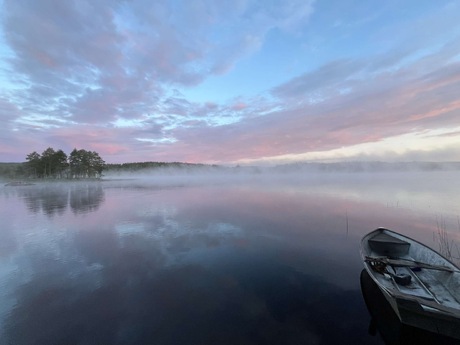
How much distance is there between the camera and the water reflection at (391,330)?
7719 millimetres

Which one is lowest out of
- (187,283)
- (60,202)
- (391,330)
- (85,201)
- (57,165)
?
(391,330)

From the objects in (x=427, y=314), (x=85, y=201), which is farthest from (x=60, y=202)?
(x=427, y=314)

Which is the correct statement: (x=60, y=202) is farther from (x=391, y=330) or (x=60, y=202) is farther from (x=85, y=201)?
(x=391, y=330)

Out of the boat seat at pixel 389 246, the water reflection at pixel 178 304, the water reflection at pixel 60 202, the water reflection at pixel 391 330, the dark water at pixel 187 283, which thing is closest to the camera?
A: the water reflection at pixel 391 330


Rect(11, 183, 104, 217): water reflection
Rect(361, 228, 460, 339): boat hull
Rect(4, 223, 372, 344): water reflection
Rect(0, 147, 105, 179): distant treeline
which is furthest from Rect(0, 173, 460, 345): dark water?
Rect(0, 147, 105, 179): distant treeline

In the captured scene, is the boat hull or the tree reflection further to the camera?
the tree reflection

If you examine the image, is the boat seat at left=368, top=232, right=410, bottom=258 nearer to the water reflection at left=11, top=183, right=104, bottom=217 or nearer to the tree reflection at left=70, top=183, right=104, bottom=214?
the tree reflection at left=70, top=183, right=104, bottom=214

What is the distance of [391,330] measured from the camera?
827 cm

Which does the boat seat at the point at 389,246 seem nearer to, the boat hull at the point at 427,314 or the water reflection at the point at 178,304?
the water reflection at the point at 178,304

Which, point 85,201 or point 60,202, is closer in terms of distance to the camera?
point 60,202

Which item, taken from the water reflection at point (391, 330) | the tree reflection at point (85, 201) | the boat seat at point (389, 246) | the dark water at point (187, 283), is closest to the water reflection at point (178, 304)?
the dark water at point (187, 283)

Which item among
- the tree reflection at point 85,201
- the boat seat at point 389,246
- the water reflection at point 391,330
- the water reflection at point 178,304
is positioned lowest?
the water reflection at point 391,330

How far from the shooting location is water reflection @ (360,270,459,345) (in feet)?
25.3

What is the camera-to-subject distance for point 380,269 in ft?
31.8
